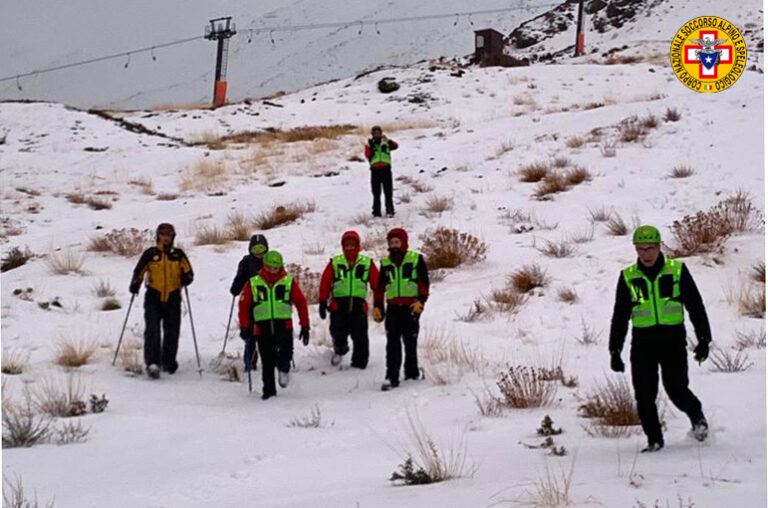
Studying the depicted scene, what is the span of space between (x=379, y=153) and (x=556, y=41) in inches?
1495

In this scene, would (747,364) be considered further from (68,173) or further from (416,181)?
(68,173)

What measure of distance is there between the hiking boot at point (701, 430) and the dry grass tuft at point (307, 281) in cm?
639

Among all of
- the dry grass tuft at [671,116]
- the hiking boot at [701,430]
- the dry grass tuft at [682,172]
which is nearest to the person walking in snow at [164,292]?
the hiking boot at [701,430]

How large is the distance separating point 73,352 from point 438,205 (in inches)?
316

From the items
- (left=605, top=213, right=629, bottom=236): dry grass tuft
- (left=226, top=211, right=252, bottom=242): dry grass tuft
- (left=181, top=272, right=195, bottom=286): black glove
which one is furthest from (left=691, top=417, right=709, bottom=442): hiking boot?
(left=226, top=211, right=252, bottom=242): dry grass tuft

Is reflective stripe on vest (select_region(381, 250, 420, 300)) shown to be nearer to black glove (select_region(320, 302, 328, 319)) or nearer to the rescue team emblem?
black glove (select_region(320, 302, 328, 319))

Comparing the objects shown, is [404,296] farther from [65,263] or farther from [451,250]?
[65,263]

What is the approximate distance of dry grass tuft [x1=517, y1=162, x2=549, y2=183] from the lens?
631 inches

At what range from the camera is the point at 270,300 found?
25.8 feet

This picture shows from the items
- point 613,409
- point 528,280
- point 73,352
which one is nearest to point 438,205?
point 528,280

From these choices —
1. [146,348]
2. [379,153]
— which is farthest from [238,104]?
[146,348]

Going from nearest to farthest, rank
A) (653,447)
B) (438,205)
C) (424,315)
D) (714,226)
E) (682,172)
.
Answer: (653,447) < (424,315) < (714,226) < (682,172) < (438,205)

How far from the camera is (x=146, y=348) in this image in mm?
8438

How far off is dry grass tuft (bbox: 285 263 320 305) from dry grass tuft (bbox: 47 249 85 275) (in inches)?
139
